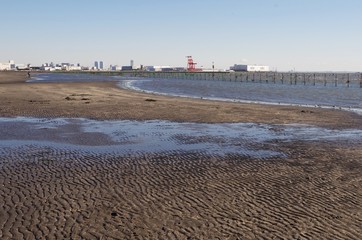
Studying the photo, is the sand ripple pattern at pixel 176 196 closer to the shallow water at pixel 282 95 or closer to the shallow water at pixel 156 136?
the shallow water at pixel 156 136

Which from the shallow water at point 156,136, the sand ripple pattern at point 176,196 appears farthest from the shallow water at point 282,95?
the sand ripple pattern at point 176,196

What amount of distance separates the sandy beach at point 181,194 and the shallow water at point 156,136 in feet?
2.58

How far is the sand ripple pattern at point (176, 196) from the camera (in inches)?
305

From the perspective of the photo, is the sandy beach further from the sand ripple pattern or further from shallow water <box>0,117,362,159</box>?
shallow water <box>0,117,362,159</box>

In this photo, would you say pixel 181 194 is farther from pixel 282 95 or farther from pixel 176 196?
pixel 282 95

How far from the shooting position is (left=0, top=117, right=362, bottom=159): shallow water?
15883 millimetres

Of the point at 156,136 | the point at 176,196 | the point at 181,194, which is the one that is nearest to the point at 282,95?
the point at 156,136

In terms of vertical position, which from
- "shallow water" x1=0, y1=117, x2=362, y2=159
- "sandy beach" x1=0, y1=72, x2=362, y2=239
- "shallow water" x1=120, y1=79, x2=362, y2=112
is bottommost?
"sandy beach" x1=0, y1=72, x2=362, y2=239

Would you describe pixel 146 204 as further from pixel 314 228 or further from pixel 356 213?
pixel 356 213

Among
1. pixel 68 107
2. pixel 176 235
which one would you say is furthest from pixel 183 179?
pixel 68 107

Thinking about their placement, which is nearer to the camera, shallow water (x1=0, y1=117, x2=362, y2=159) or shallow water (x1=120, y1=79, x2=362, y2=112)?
shallow water (x1=0, y1=117, x2=362, y2=159)

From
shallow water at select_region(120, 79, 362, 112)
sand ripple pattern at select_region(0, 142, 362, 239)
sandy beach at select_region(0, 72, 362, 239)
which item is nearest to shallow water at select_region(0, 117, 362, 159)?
sandy beach at select_region(0, 72, 362, 239)

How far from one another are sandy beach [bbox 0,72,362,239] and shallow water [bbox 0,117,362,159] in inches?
30.9

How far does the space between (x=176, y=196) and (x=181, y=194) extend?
201 millimetres
